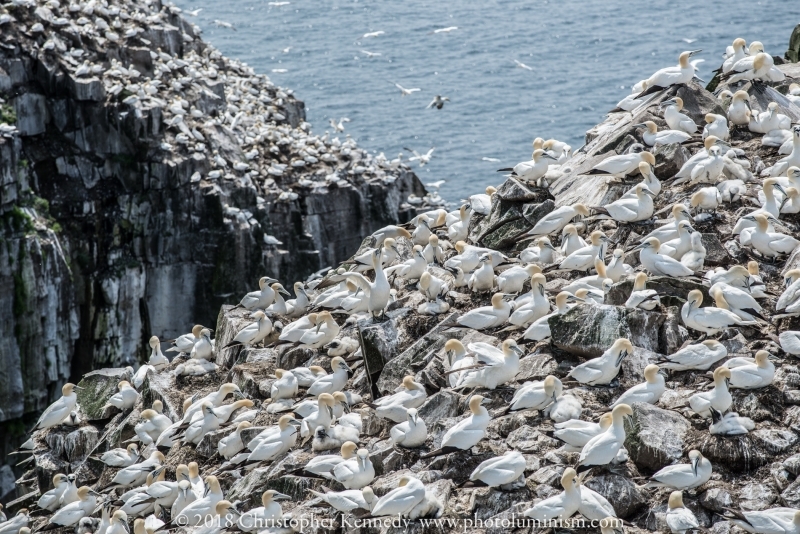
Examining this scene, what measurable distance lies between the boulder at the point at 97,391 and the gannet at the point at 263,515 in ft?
21.8

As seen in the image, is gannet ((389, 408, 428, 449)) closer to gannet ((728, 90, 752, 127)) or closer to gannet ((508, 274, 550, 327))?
gannet ((508, 274, 550, 327))

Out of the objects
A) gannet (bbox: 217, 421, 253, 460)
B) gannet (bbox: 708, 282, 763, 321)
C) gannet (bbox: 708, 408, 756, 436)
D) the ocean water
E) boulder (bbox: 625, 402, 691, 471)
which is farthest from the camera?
the ocean water

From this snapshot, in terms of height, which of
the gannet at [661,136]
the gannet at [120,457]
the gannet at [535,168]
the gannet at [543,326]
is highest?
the gannet at [661,136]

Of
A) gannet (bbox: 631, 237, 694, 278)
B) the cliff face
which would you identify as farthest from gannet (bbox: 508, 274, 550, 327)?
the cliff face

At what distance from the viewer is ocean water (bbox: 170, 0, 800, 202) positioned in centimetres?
5319

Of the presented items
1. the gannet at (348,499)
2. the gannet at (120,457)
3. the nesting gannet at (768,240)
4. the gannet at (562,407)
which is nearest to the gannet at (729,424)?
the gannet at (562,407)

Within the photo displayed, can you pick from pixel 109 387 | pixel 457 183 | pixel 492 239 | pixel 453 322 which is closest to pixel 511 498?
pixel 453 322

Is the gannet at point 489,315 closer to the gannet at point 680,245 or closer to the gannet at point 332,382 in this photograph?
the gannet at point 332,382

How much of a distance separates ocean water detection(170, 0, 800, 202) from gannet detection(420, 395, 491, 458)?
33979mm

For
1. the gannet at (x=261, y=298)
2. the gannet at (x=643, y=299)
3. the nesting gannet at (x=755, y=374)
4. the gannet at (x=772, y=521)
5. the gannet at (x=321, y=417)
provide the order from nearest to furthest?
the gannet at (x=772, y=521) → the nesting gannet at (x=755, y=374) → the gannet at (x=643, y=299) → the gannet at (x=321, y=417) → the gannet at (x=261, y=298)

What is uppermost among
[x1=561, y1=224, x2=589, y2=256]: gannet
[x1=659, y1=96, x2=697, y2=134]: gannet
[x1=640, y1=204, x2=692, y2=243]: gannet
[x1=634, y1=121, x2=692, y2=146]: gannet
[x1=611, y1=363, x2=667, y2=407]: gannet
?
[x1=659, y1=96, x2=697, y2=134]: gannet

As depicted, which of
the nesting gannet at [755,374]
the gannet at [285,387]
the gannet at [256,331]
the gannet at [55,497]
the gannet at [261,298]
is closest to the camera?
the nesting gannet at [755,374]

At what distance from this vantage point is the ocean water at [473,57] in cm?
5319

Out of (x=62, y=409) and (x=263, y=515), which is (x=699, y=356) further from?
(x=62, y=409)
